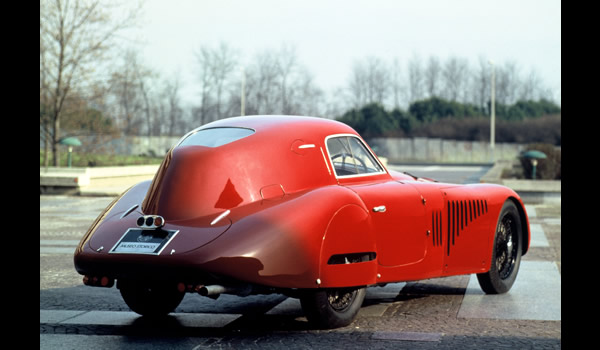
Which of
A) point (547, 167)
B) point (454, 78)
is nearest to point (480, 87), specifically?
point (454, 78)

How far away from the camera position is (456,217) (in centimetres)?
763

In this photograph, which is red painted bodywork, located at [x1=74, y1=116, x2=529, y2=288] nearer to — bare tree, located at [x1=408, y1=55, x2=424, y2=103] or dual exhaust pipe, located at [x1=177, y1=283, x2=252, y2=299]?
dual exhaust pipe, located at [x1=177, y1=283, x2=252, y2=299]

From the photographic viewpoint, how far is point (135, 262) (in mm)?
5926

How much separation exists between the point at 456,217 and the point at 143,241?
2.93m

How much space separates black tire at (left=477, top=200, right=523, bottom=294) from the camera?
26.8 ft

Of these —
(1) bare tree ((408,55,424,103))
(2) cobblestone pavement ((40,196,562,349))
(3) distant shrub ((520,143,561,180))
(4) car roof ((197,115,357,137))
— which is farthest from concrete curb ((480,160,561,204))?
(1) bare tree ((408,55,424,103))

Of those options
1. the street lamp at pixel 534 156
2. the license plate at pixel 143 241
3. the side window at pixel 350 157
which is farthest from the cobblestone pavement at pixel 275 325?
the street lamp at pixel 534 156

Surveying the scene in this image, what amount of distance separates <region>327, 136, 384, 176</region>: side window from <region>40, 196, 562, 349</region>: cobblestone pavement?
3.93ft

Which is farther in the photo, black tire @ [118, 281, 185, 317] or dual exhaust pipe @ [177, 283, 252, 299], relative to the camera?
black tire @ [118, 281, 185, 317]

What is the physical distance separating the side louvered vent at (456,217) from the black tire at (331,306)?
1054mm
